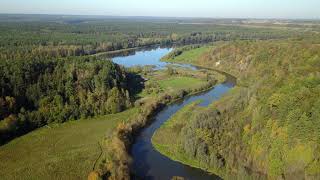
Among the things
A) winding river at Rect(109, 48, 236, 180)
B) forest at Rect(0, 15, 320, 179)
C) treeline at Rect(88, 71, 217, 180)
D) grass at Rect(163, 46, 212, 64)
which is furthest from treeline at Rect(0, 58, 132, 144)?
grass at Rect(163, 46, 212, 64)

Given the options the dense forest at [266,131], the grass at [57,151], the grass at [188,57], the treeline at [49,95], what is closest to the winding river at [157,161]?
the dense forest at [266,131]

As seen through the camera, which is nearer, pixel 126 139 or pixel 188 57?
pixel 126 139

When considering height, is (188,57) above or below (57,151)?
above

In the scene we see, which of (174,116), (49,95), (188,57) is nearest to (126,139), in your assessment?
(174,116)

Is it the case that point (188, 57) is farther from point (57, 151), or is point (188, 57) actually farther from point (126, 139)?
point (57, 151)

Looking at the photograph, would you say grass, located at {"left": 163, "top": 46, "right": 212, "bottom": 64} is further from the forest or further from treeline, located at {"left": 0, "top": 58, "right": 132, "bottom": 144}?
treeline, located at {"left": 0, "top": 58, "right": 132, "bottom": 144}

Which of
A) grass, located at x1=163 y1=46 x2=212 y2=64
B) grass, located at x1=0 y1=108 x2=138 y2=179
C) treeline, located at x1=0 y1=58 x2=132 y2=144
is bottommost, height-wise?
grass, located at x1=0 y1=108 x2=138 y2=179

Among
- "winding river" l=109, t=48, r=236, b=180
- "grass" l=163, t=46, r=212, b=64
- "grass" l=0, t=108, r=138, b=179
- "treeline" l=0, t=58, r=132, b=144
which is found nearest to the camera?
"winding river" l=109, t=48, r=236, b=180
